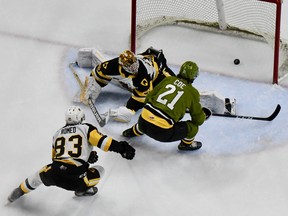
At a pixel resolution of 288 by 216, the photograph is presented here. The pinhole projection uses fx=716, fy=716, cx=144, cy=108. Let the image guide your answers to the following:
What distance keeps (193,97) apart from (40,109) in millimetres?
1172

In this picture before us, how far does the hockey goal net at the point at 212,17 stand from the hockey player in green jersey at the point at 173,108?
1080mm

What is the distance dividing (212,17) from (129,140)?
54.9 inches

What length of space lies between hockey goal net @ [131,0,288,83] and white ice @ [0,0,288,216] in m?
0.10

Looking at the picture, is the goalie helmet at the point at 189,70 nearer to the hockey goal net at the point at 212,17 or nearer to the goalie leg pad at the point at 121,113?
the goalie leg pad at the point at 121,113

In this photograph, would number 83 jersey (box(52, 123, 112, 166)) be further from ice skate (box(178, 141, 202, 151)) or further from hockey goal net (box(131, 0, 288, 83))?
hockey goal net (box(131, 0, 288, 83))

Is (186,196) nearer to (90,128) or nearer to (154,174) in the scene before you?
(154,174)

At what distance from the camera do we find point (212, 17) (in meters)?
5.42

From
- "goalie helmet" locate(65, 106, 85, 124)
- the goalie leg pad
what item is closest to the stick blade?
the goalie leg pad

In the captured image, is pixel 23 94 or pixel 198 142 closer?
pixel 198 142

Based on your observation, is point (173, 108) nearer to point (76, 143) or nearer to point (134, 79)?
point (134, 79)

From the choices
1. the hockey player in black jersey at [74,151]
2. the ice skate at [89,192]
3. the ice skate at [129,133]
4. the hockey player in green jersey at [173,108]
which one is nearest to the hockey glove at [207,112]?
the hockey player in green jersey at [173,108]

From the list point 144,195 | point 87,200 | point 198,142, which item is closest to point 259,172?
point 198,142

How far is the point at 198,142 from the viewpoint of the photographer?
4.46 metres

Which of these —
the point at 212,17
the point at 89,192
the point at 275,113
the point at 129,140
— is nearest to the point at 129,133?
the point at 129,140
